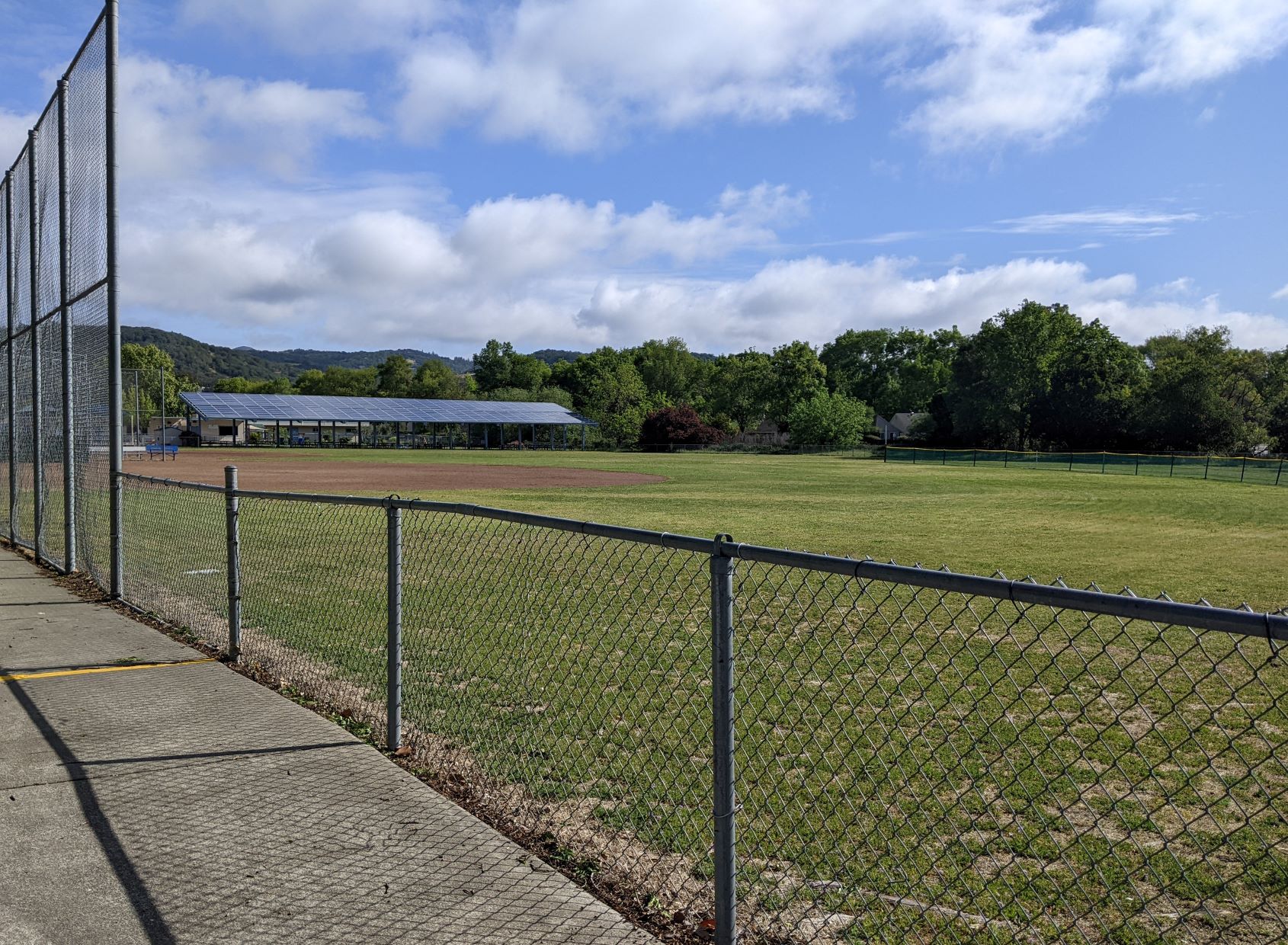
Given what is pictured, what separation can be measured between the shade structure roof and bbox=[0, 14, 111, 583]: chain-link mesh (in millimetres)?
71402

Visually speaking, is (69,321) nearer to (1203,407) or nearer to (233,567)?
(233,567)

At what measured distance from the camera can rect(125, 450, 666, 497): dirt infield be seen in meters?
33.3

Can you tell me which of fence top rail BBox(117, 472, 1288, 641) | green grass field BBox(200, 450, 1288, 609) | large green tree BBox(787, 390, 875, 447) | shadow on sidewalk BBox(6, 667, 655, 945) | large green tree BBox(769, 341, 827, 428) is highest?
large green tree BBox(769, 341, 827, 428)

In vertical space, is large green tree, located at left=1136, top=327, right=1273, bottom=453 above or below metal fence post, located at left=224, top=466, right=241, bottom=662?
above

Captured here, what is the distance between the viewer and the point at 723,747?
10.5 ft

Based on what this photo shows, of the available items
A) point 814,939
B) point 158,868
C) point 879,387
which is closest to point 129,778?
point 158,868

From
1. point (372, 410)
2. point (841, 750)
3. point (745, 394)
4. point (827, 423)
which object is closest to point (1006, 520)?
point (841, 750)

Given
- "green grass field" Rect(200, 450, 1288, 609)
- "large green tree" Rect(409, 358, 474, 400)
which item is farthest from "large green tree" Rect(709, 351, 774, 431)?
Answer: "green grass field" Rect(200, 450, 1288, 609)

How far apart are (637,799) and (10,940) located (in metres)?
2.50

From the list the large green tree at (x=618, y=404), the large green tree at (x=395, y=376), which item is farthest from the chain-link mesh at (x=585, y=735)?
the large green tree at (x=395, y=376)

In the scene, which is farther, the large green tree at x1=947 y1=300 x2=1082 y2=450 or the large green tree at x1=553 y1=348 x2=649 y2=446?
the large green tree at x1=553 y1=348 x2=649 y2=446

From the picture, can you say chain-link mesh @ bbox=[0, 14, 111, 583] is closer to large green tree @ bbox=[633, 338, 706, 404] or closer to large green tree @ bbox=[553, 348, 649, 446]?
large green tree @ bbox=[553, 348, 649, 446]

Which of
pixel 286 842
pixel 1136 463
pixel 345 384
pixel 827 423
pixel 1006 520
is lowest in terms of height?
pixel 1006 520

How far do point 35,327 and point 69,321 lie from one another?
6.25 ft
